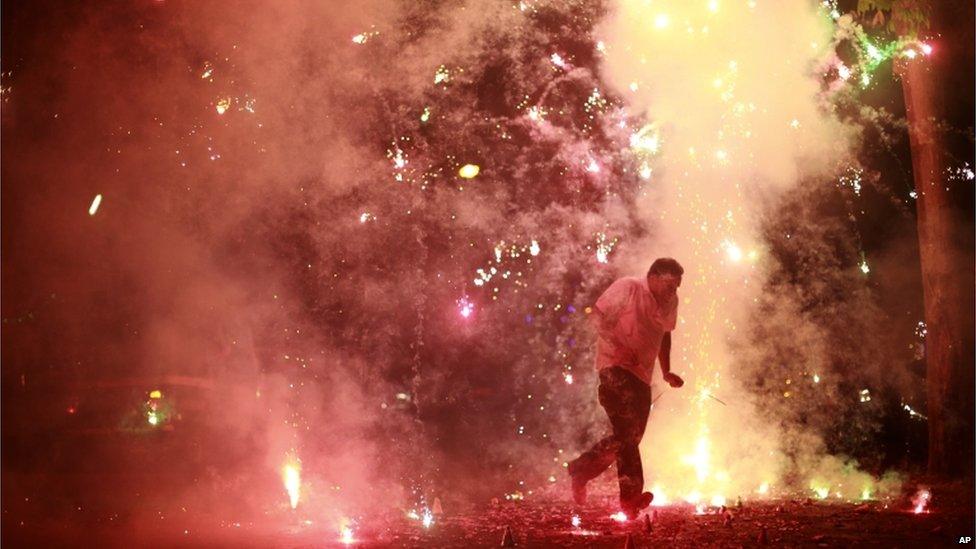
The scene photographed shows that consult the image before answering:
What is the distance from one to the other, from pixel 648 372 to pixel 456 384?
162 inches

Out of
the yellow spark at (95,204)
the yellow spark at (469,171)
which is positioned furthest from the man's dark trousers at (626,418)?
the yellow spark at (95,204)

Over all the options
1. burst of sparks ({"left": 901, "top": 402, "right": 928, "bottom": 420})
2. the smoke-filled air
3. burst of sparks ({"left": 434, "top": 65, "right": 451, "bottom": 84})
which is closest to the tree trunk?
the smoke-filled air

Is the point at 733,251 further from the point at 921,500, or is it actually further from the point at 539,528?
the point at 539,528

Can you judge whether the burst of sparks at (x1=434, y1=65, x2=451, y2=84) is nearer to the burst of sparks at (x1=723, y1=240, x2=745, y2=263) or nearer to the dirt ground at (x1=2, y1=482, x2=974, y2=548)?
the burst of sparks at (x1=723, y1=240, x2=745, y2=263)

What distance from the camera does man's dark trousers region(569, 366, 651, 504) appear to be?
6.23 m

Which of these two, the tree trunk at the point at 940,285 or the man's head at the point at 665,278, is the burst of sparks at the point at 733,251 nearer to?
the tree trunk at the point at 940,285

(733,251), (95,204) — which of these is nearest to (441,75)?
(733,251)

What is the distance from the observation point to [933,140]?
8141 mm

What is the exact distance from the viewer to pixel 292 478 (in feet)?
24.8

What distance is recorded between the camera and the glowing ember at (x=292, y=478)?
7.03 meters

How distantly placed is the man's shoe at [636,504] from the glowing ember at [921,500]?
2150mm

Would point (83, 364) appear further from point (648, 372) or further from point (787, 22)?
point (787, 22)

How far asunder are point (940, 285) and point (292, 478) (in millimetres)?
6240

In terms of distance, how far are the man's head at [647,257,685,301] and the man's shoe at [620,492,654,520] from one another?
1.44 m
